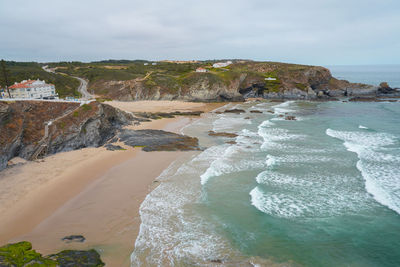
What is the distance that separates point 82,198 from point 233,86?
59755 millimetres

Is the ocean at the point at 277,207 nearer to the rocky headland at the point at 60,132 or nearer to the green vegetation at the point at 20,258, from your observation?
the green vegetation at the point at 20,258

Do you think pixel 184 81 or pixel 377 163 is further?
pixel 184 81

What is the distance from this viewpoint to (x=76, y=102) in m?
30.7

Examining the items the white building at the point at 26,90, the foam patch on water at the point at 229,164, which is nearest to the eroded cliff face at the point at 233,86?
the white building at the point at 26,90

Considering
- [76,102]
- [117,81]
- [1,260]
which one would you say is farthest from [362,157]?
[117,81]

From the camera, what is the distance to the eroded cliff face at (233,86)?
218ft

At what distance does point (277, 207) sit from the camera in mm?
15773

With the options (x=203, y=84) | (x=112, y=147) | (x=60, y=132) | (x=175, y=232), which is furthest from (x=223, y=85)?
(x=175, y=232)

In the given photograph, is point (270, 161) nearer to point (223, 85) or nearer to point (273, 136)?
point (273, 136)

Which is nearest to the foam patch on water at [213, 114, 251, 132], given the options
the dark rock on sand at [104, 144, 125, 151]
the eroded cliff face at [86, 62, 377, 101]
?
the dark rock on sand at [104, 144, 125, 151]

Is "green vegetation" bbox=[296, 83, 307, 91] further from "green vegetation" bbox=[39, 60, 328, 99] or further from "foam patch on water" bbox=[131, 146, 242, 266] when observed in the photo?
"foam patch on water" bbox=[131, 146, 242, 266]

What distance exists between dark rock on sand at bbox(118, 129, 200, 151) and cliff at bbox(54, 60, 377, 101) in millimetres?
35383

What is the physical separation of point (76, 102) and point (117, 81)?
43.3 metres

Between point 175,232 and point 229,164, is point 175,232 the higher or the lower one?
the lower one
